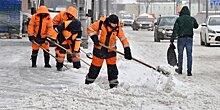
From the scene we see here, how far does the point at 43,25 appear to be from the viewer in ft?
52.6

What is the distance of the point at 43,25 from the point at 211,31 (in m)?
14.5

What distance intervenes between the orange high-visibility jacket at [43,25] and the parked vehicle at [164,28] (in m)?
18.2

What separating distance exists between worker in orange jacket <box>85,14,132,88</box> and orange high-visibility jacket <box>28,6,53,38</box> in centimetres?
476

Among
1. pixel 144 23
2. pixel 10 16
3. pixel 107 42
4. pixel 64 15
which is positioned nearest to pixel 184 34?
pixel 64 15

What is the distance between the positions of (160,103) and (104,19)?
7.03 feet

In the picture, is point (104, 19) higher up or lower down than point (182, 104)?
higher up

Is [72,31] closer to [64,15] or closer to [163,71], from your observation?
[64,15]

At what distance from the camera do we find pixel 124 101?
32.0 ft

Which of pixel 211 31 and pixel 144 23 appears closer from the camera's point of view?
pixel 211 31

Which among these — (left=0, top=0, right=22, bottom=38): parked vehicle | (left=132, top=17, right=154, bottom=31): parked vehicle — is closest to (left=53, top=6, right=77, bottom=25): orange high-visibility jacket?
(left=0, top=0, right=22, bottom=38): parked vehicle

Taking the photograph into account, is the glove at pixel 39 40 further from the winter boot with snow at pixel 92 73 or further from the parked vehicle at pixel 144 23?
the parked vehicle at pixel 144 23

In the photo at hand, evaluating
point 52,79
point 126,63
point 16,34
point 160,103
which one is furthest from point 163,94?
point 16,34

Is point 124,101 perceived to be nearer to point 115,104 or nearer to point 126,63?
point 115,104

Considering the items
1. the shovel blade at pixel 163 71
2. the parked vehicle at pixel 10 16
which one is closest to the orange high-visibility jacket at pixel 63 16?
the shovel blade at pixel 163 71
